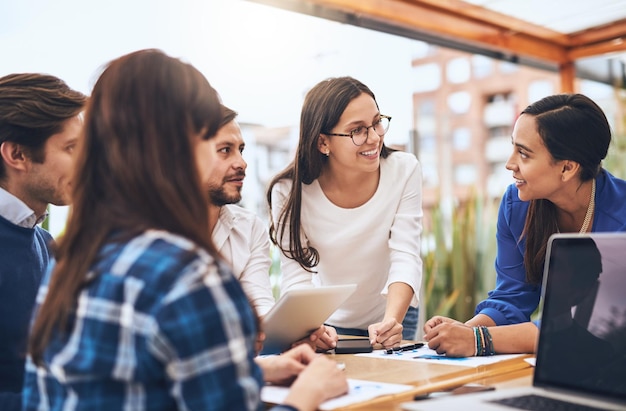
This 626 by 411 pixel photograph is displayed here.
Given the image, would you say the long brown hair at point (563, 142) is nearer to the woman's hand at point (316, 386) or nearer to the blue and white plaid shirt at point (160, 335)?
the woman's hand at point (316, 386)

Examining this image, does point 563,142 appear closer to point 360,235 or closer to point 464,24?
point 360,235

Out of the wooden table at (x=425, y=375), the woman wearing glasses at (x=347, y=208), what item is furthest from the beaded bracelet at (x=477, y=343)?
the woman wearing glasses at (x=347, y=208)

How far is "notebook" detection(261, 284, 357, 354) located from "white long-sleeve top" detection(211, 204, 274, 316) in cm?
42

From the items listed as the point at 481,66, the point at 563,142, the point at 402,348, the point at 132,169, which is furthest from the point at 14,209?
the point at 481,66

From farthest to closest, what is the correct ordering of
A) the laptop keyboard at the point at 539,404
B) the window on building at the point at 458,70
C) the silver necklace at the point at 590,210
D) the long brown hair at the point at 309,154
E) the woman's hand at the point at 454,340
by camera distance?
1. the window on building at the point at 458,70
2. the long brown hair at the point at 309,154
3. the silver necklace at the point at 590,210
4. the woman's hand at the point at 454,340
5. the laptop keyboard at the point at 539,404

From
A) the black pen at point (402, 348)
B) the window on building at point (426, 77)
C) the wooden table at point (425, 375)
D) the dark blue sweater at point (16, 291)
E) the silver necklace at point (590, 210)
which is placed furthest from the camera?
the window on building at point (426, 77)

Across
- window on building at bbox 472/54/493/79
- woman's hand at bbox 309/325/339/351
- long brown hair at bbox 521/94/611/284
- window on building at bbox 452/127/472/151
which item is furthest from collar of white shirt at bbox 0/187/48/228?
window on building at bbox 472/54/493/79

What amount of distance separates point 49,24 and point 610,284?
2.71 metres

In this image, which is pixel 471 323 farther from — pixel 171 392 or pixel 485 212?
pixel 485 212

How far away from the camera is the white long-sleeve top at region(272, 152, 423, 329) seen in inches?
104

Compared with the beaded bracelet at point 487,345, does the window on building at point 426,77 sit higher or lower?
higher

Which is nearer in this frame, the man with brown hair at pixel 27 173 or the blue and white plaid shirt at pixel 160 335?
the blue and white plaid shirt at pixel 160 335

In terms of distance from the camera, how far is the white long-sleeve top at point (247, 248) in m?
2.46

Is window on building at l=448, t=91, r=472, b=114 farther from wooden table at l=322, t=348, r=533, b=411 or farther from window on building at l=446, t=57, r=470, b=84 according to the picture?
wooden table at l=322, t=348, r=533, b=411
